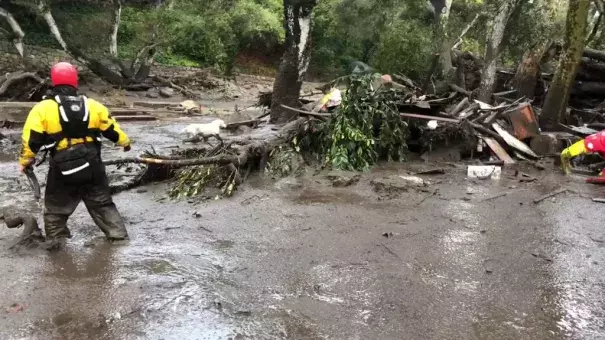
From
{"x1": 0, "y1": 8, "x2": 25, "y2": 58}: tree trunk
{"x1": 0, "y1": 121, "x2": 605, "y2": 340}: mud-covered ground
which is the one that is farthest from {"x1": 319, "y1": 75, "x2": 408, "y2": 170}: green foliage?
{"x1": 0, "y1": 8, "x2": 25, "y2": 58}: tree trunk

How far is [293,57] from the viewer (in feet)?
33.8

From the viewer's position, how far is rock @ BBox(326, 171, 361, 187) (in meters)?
7.91

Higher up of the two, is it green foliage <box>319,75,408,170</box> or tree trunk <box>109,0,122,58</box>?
tree trunk <box>109,0,122,58</box>

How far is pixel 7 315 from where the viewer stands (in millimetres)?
3889

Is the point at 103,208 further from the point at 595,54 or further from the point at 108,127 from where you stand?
the point at 595,54

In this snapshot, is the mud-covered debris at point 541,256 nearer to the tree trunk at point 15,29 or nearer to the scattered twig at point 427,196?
the scattered twig at point 427,196

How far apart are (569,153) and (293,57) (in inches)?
208

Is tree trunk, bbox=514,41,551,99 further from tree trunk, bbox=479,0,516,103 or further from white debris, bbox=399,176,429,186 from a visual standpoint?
white debris, bbox=399,176,429,186

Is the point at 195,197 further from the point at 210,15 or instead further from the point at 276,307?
the point at 210,15

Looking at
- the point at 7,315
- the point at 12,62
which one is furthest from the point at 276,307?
the point at 12,62

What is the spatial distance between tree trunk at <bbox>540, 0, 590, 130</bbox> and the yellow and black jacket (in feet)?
29.6

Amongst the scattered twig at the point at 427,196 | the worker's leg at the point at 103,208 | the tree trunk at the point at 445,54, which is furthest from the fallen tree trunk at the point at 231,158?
the tree trunk at the point at 445,54

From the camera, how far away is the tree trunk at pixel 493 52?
12.8m

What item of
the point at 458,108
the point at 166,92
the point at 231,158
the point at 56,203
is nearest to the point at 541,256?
the point at 231,158
